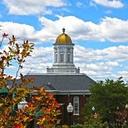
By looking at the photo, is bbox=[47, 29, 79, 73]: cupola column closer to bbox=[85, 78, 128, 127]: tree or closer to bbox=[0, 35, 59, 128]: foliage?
bbox=[85, 78, 128, 127]: tree

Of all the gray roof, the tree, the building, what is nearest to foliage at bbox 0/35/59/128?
the tree

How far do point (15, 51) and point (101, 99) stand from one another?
46.4 meters

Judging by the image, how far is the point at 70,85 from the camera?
230 ft

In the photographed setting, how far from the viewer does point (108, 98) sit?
5553 cm

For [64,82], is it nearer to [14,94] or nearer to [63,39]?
[63,39]

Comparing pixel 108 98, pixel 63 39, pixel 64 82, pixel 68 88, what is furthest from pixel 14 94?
pixel 63 39

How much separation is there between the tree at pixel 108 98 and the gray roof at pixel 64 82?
11018mm

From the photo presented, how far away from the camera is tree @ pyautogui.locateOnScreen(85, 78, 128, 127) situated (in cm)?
5384

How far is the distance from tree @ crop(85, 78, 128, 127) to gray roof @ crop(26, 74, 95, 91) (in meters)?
11.0

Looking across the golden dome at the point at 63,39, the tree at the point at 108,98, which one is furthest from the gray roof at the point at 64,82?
the golden dome at the point at 63,39

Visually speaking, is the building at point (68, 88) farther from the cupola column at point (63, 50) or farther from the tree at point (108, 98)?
the cupola column at point (63, 50)

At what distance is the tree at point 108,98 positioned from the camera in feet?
177

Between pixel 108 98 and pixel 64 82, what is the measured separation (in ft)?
52.8

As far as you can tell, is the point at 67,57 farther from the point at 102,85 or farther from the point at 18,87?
the point at 18,87
